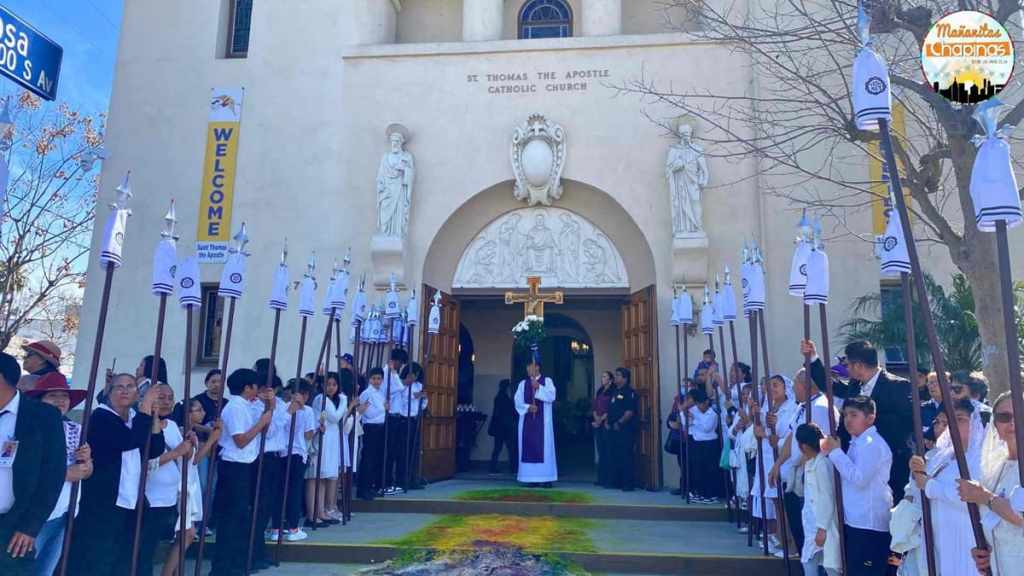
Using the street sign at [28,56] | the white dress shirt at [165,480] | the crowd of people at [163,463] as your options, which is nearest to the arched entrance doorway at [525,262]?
the crowd of people at [163,463]

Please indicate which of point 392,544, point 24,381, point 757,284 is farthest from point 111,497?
point 757,284

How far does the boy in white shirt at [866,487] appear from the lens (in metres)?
5.22

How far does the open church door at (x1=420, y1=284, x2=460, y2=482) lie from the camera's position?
499 inches

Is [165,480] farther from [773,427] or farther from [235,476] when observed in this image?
[773,427]

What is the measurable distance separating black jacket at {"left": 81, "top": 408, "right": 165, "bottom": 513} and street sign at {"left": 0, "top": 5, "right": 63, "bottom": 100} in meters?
2.41

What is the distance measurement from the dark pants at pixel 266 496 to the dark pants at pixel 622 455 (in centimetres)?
561

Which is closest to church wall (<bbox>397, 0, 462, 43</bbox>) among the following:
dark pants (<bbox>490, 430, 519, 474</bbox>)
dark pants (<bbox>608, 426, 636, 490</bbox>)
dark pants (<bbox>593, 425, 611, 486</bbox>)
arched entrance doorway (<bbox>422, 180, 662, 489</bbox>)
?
arched entrance doorway (<bbox>422, 180, 662, 489</bbox>)

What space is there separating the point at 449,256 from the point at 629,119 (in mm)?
3978

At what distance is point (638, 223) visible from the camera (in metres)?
12.8

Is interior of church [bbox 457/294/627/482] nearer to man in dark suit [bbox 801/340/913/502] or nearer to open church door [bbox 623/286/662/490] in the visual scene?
open church door [bbox 623/286/662/490]

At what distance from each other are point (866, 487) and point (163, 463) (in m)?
5.06

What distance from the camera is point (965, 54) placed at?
681cm

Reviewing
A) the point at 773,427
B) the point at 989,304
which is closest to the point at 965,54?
the point at 989,304

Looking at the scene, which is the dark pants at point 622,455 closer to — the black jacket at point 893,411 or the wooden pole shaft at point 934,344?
the black jacket at point 893,411
